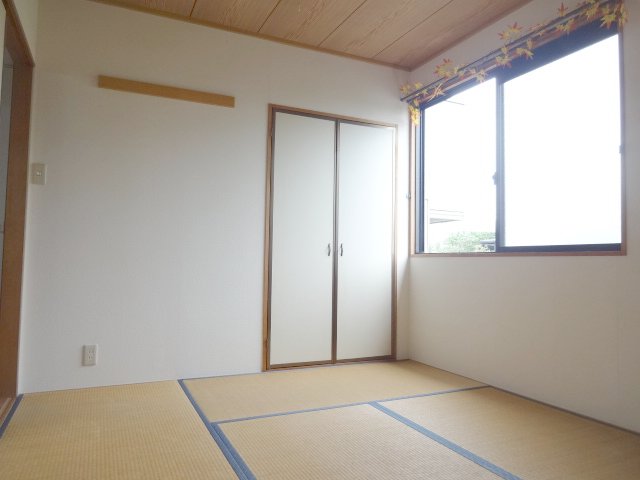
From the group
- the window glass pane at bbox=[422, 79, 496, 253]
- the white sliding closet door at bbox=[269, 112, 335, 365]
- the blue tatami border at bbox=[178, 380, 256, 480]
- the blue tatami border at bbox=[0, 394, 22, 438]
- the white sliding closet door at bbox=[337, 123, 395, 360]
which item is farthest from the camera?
the white sliding closet door at bbox=[337, 123, 395, 360]

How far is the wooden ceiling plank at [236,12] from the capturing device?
2.91 metres

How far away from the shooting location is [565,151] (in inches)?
105

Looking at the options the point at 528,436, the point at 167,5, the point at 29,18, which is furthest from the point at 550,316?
the point at 29,18

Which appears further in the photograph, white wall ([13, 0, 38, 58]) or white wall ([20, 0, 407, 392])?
white wall ([20, 0, 407, 392])

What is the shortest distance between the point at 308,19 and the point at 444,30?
3.14 ft

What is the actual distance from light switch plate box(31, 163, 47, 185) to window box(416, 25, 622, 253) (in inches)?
106

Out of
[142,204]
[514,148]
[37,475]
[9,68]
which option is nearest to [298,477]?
[37,475]

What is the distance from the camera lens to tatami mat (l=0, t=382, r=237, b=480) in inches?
68.0

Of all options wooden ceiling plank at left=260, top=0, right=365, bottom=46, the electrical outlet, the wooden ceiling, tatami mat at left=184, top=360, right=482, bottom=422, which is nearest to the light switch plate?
the electrical outlet

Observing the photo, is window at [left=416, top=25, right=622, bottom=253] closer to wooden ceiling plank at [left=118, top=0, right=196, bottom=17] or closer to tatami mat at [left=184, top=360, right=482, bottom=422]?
tatami mat at [left=184, top=360, right=482, bottom=422]

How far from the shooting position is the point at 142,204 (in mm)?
2957

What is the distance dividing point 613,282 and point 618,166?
1.95 ft

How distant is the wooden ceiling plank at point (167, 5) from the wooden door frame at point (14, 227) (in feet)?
2.40

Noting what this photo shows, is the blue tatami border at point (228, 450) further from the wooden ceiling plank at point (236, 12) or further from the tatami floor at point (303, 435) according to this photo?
the wooden ceiling plank at point (236, 12)
